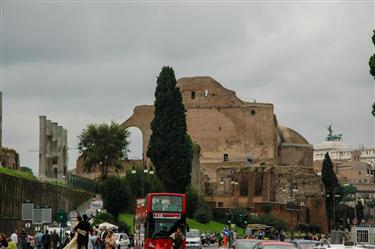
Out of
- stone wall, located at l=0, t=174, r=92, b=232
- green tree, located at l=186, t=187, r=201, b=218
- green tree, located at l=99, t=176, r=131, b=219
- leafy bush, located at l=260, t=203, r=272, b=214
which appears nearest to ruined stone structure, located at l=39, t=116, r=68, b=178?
green tree, located at l=99, t=176, r=131, b=219

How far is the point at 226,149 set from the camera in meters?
153

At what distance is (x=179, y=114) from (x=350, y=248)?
7097 centimetres

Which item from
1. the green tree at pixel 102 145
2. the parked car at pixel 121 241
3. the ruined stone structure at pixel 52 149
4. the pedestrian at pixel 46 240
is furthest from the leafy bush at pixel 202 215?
the pedestrian at pixel 46 240

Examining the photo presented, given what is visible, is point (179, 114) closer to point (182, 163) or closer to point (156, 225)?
point (182, 163)

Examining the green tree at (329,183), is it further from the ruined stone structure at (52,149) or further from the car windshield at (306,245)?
the car windshield at (306,245)

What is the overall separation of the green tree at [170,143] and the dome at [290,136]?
74.3 metres

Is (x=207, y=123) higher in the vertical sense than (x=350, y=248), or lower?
higher

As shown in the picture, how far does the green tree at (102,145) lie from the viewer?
350ft

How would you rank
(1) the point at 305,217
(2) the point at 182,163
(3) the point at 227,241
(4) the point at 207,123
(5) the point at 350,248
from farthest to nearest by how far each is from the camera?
(4) the point at 207,123 < (1) the point at 305,217 < (2) the point at 182,163 < (3) the point at 227,241 < (5) the point at 350,248

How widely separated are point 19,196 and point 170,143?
1433 inches

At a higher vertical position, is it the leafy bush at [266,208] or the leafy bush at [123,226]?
the leafy bush at [266,208]

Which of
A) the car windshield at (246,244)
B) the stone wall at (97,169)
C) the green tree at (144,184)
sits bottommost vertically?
the car windshield at (246,244)

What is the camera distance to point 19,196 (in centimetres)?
5603

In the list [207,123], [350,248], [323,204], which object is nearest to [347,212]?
[323,204]
